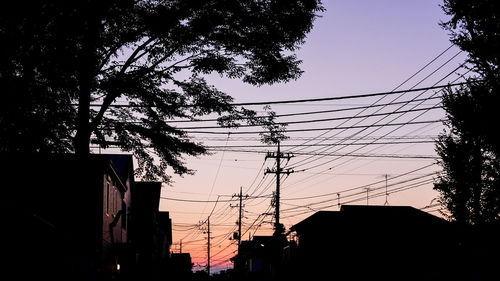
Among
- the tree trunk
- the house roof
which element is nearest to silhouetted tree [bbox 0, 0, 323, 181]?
the tree trunk

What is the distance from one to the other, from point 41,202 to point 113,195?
15.2ft

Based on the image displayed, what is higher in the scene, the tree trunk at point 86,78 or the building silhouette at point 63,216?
the tree trunk at point 86,78

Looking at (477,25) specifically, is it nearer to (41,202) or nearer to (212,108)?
(212,108)

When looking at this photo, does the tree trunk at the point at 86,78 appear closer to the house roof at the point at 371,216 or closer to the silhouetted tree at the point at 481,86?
the silhouetted tree at the point at 481,86

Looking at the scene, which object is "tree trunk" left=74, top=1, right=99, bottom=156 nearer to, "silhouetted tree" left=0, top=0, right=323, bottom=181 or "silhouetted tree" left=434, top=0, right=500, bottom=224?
"silhouetted tree" left=0, top=0, right=323, bottom=181

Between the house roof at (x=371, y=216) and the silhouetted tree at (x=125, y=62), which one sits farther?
the house roof at (x=371, y=216)

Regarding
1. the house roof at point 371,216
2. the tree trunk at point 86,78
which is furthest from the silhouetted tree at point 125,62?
the house roof at point 371,216

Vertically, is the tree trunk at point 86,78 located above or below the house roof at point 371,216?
above

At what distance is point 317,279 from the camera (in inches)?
1594

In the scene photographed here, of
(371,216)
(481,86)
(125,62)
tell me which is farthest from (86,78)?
(371,216)

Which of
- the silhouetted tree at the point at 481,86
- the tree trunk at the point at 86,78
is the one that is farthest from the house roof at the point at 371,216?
the tree trunk at the point at 86,78

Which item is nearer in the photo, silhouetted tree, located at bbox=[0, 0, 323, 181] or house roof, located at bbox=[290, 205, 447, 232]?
silhouetted tree, located at bbox=[0, 0, 323, 181]

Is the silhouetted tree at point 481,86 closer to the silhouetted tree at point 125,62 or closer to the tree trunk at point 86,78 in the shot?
the silhouetted tree at point 125,62

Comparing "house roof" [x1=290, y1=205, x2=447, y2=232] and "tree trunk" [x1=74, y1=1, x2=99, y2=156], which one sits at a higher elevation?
"tree trunk" [x1=74, y1=1, x2=99, y2=156]
